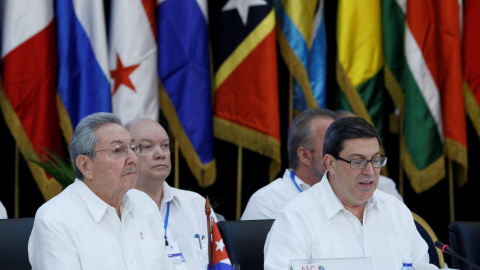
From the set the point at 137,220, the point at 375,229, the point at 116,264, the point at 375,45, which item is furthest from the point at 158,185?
the point at 375,45

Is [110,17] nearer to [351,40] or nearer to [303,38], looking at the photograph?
[303,38]

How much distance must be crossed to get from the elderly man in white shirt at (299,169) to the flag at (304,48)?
884 mm

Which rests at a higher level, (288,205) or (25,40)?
(25,40)

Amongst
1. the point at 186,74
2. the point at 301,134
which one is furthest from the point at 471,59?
the point at 186,74

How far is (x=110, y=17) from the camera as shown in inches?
199

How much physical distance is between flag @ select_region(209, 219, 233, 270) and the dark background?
2.29 meters

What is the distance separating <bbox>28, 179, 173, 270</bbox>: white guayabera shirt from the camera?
2732 mm

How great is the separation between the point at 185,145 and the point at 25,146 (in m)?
1.15

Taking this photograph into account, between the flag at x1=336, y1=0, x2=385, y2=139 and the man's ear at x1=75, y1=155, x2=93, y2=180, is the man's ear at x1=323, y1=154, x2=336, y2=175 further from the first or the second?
the flag at x1=336, y1=0, x2=385, y2=139

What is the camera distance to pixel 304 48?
17.4 feet

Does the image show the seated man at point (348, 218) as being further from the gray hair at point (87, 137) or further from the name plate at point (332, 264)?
the gray hair at point (87, 137)

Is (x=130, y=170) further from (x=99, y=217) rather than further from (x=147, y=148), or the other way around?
(x=147, y=148)

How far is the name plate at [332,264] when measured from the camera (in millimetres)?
2457

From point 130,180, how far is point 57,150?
2121 millimetres
